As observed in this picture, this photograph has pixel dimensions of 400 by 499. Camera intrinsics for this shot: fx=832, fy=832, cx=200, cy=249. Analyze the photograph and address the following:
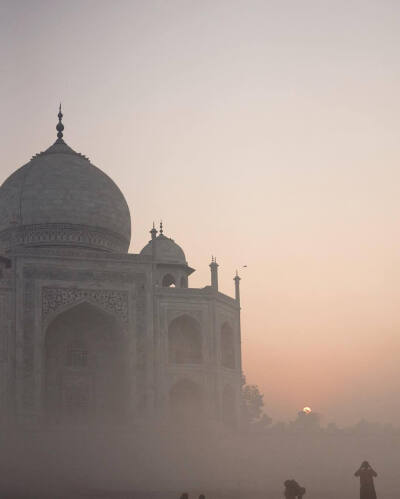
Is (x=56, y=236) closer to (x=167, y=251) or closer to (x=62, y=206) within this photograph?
(x=62, y=206)

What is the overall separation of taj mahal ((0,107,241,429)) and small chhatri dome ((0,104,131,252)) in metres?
0.05

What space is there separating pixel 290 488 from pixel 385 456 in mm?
19837

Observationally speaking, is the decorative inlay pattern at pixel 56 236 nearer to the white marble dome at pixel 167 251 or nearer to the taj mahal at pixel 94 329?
the taj mahal at pixel 94 329

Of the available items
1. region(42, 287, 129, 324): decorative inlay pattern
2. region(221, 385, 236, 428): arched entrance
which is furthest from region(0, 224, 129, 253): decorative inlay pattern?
region(221, 385, 236, 428): arched entrance

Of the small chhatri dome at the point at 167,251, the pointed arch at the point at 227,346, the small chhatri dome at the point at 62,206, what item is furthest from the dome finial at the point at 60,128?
the pointed arch at the point at 227,346

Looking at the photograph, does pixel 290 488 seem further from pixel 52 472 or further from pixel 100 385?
pixel 100 385

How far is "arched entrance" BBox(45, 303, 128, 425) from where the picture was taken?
97.8ft

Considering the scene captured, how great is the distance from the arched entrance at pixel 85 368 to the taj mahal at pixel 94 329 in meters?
0.04

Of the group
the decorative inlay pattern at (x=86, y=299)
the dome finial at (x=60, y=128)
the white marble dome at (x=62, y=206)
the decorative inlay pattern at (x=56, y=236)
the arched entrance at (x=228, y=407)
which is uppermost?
the dome finial at (x=60, y=128)

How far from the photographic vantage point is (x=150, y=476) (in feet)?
74.1

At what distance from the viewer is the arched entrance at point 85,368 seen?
2981 cm

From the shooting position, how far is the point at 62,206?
33.6 metres

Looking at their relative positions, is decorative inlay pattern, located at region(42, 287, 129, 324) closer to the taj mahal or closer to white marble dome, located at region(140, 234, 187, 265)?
the taj mahal

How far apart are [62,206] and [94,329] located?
5.67 m
